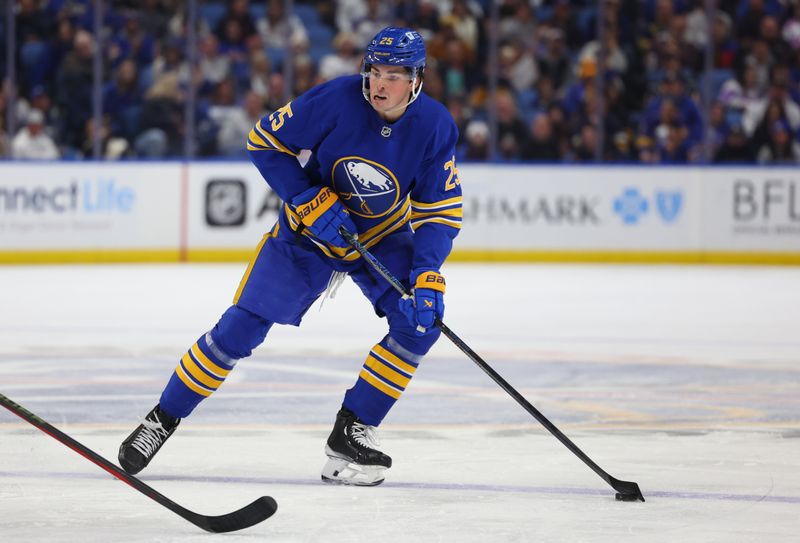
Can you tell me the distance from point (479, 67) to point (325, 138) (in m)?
8.21

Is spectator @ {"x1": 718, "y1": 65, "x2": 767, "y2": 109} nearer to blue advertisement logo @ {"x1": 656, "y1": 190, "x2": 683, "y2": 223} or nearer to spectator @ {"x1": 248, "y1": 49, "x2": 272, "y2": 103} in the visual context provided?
blue advertisement logo @ {"x1": 656, "y1": 190, "x2": 683, "y2": 223}

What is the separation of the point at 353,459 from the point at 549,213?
8.11 metres

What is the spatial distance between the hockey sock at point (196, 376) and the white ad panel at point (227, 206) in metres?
7.54

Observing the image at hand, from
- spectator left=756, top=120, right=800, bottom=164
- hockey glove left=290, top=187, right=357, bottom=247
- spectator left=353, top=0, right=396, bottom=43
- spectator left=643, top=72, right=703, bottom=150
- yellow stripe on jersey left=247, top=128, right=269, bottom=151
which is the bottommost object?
spectator left=756, top=120, right=800, bottom=164

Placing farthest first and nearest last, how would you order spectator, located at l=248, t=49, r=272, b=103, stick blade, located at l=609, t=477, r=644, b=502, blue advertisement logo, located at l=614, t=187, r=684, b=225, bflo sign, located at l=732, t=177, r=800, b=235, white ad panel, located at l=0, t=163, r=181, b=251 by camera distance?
blue advertisement logo, located at l=614, t=187, r=684, b=225 < bflo sign, located at l=732, t=177, r=800, b=235 < spectator, located at l=248, t=49, r=272, b=103 < white ad panel, located at l=0, t=163, r=181, b=251 < stick blade, located at l=609, t=477, r=644, b=502

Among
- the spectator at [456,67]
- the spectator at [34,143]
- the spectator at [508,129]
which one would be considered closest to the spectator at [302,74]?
the spectator at [456,67]

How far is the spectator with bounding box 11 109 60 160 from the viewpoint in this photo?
1074 centimetres

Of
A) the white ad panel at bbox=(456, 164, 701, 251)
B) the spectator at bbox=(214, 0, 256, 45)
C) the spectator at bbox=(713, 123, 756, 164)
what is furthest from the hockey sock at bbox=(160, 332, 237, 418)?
the spectator at bbox=(713, 123, 756, 164)

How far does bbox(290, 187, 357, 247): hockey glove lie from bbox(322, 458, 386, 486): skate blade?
1.94ft

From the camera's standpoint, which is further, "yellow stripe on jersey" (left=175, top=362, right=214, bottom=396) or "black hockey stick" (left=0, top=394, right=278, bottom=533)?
"yellow stripe on jersey" (left=175, top=362, right=214, bottom=396)

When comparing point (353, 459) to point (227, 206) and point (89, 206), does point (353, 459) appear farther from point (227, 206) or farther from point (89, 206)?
point (227, 206)

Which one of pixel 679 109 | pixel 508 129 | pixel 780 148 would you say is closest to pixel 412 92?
pixel 508 129

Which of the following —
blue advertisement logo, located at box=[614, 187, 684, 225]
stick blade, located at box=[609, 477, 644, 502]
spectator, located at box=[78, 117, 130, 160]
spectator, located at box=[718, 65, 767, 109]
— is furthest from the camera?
spectator, located at box=[718, 65, 767, 109]

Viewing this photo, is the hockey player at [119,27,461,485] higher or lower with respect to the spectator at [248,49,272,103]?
higher
